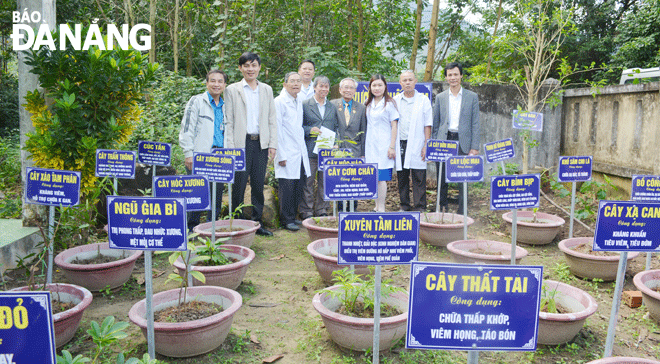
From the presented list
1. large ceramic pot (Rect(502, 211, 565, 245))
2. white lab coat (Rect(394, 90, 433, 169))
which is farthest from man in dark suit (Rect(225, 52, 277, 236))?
large ceramic pot (Rect(502, 211, 565, 245))

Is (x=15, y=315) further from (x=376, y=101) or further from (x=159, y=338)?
(x=376, y=101)

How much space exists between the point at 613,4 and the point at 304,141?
42.9 feet

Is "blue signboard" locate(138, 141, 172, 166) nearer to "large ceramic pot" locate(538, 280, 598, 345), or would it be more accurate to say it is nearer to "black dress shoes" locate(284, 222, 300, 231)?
"black dress shoes" locate(284, 222, 300, 231)

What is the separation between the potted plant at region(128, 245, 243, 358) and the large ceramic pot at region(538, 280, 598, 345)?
6.40 ft

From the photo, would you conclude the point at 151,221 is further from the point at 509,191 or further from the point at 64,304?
the point at 509,191

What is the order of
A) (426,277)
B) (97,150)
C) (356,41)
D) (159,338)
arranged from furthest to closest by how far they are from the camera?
(356,41)
(97,150)
(159,338)
(426,277)

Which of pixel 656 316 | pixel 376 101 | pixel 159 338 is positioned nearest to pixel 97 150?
pixel 159 338

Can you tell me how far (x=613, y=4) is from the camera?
1346 cm

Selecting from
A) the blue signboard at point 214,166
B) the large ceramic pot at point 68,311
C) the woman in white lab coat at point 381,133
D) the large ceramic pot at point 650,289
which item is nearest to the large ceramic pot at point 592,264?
the large ceramic pot at point 650,289

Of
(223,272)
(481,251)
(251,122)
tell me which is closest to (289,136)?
(251,122)

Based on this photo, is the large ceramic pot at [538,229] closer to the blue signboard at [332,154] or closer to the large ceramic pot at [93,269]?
the blue signboard at [332,154]

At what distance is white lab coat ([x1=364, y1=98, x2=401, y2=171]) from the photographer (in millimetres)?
5496

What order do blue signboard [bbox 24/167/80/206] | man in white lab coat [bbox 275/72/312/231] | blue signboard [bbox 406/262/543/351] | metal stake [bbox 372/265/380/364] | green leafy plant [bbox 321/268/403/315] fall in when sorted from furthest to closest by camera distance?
man in white lab coat [bbox 275/72/312/231] < blue signboard [bbox 24/167/80/206] < green leafy plant [bbox 321/268/403/315] < metal stake [bbox 372/265/380/364] < blue signboard [bbox 406/262/543/351]

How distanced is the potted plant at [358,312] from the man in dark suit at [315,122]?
9.34 ft
